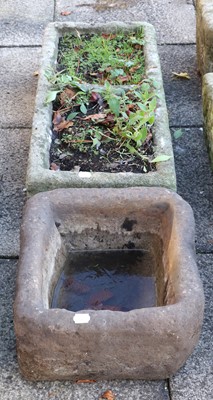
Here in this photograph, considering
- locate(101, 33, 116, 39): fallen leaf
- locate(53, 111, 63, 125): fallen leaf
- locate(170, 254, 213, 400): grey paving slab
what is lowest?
locate(170, 254, 213, 400): grey paving slab

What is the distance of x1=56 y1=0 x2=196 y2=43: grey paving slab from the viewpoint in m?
5.08

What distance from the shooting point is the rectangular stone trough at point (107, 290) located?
7.77ft

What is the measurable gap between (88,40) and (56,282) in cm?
205

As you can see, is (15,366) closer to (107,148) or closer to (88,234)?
(88,234)

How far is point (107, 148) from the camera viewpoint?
11.2ft

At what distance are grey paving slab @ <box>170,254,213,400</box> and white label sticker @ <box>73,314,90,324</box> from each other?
1.69 feet

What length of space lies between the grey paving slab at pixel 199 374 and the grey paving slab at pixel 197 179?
54 centimetres

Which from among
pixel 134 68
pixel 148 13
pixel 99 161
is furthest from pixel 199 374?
pixel 148 13

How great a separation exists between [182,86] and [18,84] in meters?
1.17

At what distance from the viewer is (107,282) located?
9.59 feet

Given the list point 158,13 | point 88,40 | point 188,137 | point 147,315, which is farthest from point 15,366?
point 158,13

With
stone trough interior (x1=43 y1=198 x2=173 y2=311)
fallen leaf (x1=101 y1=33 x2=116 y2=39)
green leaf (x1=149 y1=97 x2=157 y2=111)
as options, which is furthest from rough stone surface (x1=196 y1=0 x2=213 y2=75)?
stone trough interior (x1=43 y1=198 x2=173 y2=311)

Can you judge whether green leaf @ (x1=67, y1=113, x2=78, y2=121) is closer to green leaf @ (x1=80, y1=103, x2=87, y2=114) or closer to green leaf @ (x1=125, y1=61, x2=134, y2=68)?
green leaf @ (x1=80, y1=103, x2=87, y2=114)

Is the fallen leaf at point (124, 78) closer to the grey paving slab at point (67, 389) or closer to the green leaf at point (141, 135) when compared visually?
the green leaf at point (141, 135)
